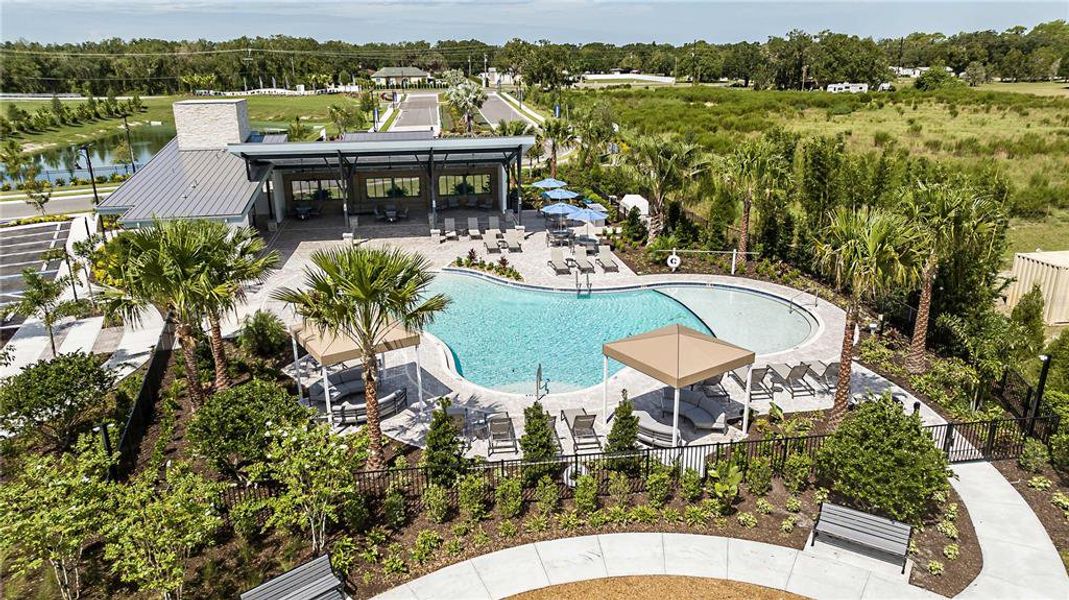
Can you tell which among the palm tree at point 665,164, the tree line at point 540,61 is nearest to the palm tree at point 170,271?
the palm tree at point 665,164

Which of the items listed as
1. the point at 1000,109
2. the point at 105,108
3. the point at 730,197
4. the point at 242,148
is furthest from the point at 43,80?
the point at 1000,109

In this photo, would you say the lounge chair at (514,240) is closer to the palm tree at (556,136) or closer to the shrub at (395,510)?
the palm tree at (556,136)

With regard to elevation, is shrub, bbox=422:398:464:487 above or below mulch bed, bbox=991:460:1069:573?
above

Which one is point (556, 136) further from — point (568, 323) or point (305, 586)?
point (305, 586)

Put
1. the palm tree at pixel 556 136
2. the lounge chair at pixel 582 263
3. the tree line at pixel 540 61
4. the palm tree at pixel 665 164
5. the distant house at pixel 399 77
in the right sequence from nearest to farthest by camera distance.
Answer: the lounge chair at pixel 582 263 < the palm tree at pixel 665 164 < the palm tree at pixel 556 136 < the tree line at pixel 540 61 < the distant house at pixel 399 77

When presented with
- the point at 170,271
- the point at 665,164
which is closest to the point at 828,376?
the point at 665,164

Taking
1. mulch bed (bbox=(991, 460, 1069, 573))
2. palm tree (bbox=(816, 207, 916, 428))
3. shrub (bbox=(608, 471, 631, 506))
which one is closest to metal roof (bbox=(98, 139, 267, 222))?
shrub (bbox=(608, 471, 631, 506))

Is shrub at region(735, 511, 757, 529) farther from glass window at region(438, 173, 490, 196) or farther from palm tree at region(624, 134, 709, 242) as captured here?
glass window at region(438, 173, 490, 196)
